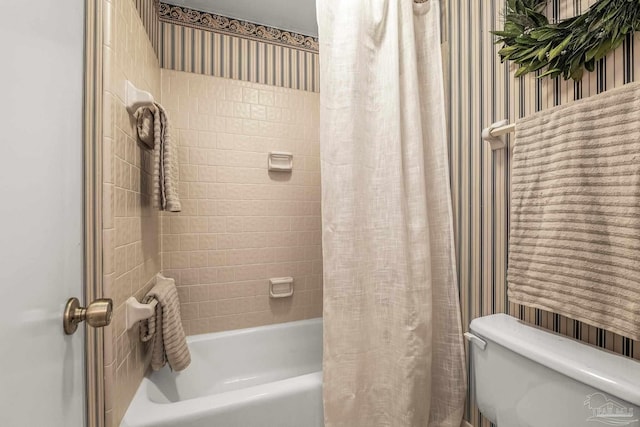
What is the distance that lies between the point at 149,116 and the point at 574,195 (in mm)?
1476

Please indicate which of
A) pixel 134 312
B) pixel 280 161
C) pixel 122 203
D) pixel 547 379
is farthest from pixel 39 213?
pixel 280 161

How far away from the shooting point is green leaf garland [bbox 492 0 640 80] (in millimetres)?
687

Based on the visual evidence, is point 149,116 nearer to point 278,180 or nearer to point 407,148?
point 278,180

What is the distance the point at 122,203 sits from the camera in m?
0.96

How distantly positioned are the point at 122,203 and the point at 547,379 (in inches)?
53.0

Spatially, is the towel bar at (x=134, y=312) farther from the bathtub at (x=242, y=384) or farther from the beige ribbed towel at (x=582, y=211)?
the beige ribbed towel at (x=582, y=211)

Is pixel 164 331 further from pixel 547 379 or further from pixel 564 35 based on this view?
pixel 564 35

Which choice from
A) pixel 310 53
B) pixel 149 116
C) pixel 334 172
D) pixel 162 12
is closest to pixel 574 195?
pixel 334 172

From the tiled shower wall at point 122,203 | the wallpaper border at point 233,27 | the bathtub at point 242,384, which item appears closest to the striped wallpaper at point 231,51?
the wallpaper border at point 233,27

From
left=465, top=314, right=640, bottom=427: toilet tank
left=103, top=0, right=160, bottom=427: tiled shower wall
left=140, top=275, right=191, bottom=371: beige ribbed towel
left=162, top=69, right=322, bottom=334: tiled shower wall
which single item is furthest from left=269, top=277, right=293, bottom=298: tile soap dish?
left=465, top=314, right=640, bottom=427: toilet tank

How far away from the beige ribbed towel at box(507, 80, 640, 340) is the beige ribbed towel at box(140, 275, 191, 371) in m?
1.34

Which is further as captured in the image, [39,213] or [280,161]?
[280,161]

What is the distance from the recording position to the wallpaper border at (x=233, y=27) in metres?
1.67

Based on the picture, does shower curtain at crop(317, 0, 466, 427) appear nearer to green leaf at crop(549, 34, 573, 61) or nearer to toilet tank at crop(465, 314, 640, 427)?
toilet tank at crop(465, 314, 640, 427)
